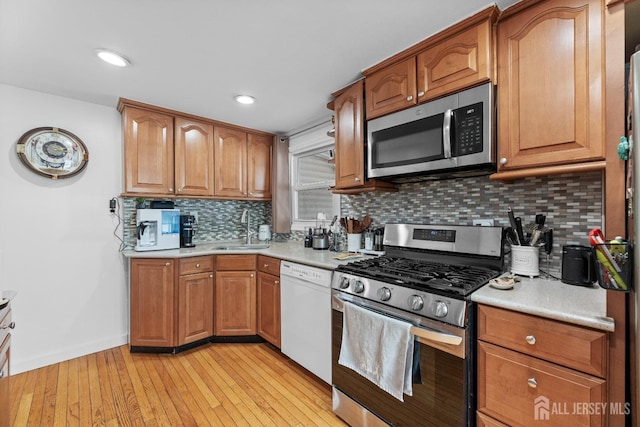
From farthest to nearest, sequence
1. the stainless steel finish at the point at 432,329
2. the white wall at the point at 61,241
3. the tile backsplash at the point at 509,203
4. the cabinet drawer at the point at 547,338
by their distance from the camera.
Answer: the white wall at the point at 61,241
the tile backsplash at the point at 509,203
the stainless steel finish at the point at 432,329
the cabinet drawer at the point at 547,338

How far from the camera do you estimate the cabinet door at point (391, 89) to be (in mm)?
1737

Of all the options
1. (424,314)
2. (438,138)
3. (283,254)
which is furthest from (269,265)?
(438,138)

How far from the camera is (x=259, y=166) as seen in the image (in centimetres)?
335

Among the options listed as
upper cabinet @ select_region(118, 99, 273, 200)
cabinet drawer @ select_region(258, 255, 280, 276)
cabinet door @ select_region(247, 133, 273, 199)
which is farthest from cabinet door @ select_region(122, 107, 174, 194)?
cabinet drawer @ select_region(258, 255, 280, 276)

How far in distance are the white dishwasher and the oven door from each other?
1.02ft

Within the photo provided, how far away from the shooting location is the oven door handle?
1.17 meters

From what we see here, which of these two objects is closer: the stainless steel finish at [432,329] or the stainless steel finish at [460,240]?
the stainless steel finish at [432,329]

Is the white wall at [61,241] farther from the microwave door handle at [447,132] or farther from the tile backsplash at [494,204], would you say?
the microwave door handle at [447,132]

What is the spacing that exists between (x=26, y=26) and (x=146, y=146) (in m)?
1.15

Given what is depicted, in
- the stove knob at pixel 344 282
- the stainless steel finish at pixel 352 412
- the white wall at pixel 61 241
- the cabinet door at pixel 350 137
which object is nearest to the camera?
the stainless steel finish at pixel 352 412

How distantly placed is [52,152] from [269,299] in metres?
2.22

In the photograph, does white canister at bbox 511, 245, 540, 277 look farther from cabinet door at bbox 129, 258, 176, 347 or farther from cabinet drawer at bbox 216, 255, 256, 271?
cabinet door at bbox 129, 258, 176, 347

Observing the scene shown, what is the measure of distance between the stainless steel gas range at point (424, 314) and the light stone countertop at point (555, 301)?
11 centimetres

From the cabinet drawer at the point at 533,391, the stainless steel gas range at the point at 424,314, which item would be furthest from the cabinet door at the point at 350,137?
the cabinet drawer at the point at 533,391
